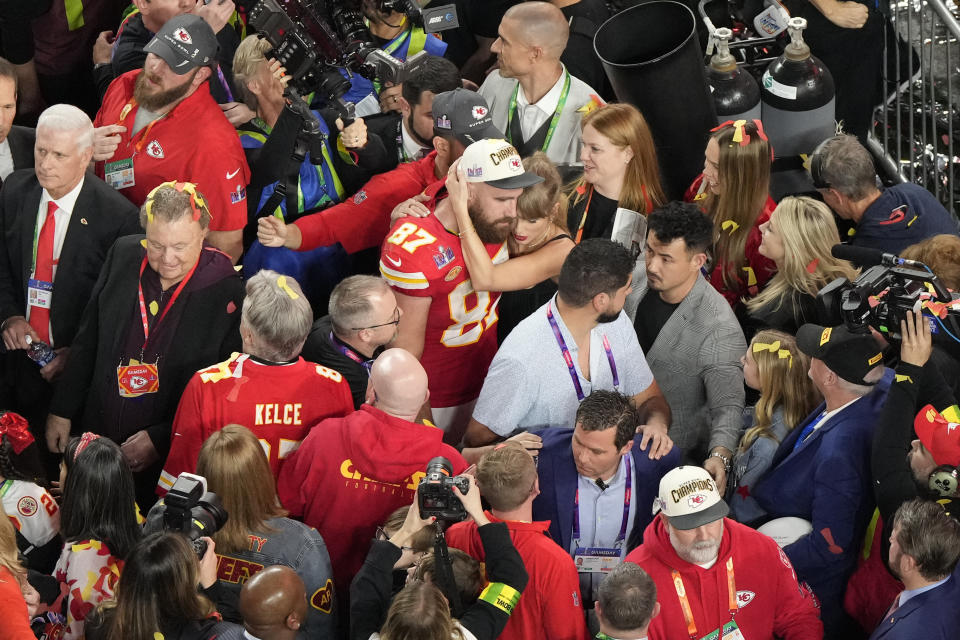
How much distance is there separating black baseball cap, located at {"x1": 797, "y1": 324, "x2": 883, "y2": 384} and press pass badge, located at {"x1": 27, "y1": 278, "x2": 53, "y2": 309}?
9.94ft

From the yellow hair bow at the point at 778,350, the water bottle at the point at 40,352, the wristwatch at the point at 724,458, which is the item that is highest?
the water bottle at the point at 40,352

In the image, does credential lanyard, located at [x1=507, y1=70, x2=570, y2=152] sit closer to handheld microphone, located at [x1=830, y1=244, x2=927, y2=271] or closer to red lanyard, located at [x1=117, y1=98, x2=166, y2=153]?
red lanyard, located at [x1=117, y1=98, x2=166, y2=153]

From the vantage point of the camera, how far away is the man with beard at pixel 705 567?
3787 mm

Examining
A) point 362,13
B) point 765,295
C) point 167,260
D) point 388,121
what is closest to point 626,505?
point 765,295

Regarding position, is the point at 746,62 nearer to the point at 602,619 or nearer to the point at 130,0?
the point at 130,0

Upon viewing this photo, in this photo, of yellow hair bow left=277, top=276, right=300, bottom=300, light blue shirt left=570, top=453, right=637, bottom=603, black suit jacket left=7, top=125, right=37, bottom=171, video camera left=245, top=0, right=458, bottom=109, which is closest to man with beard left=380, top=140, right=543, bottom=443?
yellow hair bow left=277, top=276, right=300, bottom=300

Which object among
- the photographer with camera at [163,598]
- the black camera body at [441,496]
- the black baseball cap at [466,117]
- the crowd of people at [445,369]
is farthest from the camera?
the black baseball cap at [466,117]

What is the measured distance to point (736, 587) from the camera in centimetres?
386

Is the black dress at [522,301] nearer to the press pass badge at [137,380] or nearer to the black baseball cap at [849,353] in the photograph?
the black baseball cap at [849,353]

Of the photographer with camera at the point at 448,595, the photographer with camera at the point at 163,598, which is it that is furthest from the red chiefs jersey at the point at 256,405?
the photographer with camera at the point at 163,598

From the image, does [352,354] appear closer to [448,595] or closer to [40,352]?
[448,595]

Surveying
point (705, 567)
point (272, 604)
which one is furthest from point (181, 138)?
point (705, 567)

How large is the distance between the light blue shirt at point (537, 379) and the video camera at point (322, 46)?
4.82 feet

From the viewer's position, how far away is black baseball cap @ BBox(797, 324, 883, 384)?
4121 mm
